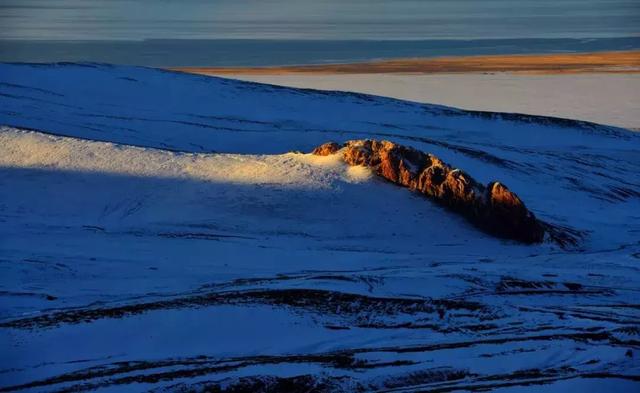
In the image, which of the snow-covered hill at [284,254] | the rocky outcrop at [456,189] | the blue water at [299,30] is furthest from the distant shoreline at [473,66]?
the rocky outcrop at [456,189]

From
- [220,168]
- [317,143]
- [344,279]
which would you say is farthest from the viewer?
[317,143]

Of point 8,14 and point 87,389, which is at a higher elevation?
point 8,14

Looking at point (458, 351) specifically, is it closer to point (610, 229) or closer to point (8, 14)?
point (610, 229)

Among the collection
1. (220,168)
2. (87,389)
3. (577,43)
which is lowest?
(87,389)

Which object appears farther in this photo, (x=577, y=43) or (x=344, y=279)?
(x=577, y=43)

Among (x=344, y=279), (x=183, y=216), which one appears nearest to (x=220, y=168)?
(x=183, y=216)

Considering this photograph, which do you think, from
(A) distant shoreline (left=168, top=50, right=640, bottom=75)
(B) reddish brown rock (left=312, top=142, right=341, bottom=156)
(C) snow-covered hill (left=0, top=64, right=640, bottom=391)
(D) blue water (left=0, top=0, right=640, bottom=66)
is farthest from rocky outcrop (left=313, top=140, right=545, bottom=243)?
(D) blue water (left=0, top=0, right=640, bottom=66)
